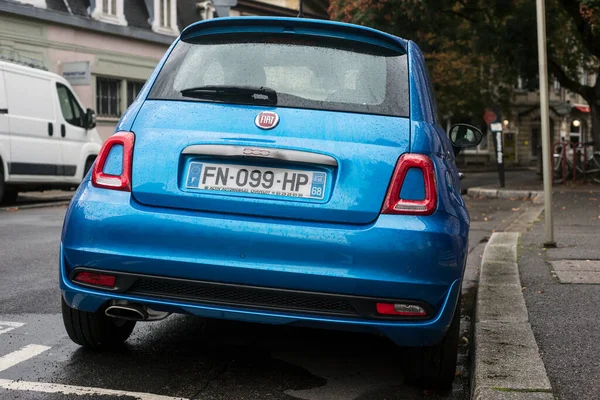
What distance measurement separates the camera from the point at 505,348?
4.23 metres

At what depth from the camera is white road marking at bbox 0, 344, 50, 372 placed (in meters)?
4.12

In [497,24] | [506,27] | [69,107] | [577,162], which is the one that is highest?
[497,24]

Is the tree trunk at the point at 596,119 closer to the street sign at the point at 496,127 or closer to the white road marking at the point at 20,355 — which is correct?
the street sign at the point at 496,127

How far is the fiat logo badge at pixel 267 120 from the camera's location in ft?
12.5

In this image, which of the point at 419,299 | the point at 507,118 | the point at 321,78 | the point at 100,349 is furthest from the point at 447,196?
the point at 507,118

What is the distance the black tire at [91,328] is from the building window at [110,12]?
2498cm

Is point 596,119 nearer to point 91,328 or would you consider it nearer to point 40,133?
point 40,133

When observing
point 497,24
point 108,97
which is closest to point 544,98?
point 497,24

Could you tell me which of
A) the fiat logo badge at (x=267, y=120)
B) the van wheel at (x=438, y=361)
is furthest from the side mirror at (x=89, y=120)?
the van wheel at (x=438, y=361)

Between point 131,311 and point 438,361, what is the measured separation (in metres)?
1.38

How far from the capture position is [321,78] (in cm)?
400

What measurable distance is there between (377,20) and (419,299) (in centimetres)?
2087

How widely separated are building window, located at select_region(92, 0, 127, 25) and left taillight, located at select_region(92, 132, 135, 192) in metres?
25.3

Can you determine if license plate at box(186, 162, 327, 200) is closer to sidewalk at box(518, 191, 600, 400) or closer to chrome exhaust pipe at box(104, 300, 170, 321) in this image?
chrome exhaust pipe at box(104, 300, 170, 321)
